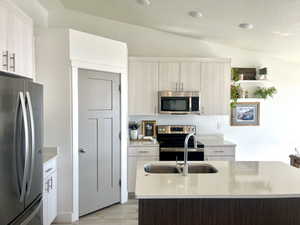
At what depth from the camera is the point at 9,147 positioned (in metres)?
1.76

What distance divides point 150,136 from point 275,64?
2717 mm

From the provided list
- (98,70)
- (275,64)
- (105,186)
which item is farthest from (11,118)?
(275,64)

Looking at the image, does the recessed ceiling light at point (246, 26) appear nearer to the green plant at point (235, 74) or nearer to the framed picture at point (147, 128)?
the green plant at point (235, 74)

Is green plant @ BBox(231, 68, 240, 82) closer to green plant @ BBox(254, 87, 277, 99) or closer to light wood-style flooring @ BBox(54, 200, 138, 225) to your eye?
green plant @ BBox(254, 87, 277, 99)

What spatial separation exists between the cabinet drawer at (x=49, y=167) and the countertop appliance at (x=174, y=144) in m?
1.72

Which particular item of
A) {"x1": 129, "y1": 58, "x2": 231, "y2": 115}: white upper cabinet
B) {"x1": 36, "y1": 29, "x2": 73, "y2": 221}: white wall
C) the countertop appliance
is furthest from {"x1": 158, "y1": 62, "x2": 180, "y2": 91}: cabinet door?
{"x1": 36, "y1": 29, "x2": 73, "y2": 221}: white wall

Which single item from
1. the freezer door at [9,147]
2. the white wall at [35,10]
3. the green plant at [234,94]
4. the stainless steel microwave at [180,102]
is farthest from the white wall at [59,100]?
the green plant at [234,94]

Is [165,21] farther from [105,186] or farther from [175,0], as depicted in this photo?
[105,186]

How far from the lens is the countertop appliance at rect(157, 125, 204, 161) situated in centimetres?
434

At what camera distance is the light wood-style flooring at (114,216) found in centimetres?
350

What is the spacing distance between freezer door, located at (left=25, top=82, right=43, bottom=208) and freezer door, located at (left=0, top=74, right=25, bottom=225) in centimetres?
13

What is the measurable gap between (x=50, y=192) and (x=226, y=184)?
6.69 feet

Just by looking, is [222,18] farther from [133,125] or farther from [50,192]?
[50,192]

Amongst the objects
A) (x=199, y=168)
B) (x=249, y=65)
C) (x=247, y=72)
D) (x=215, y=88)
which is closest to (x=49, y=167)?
(x=199, y=168)
